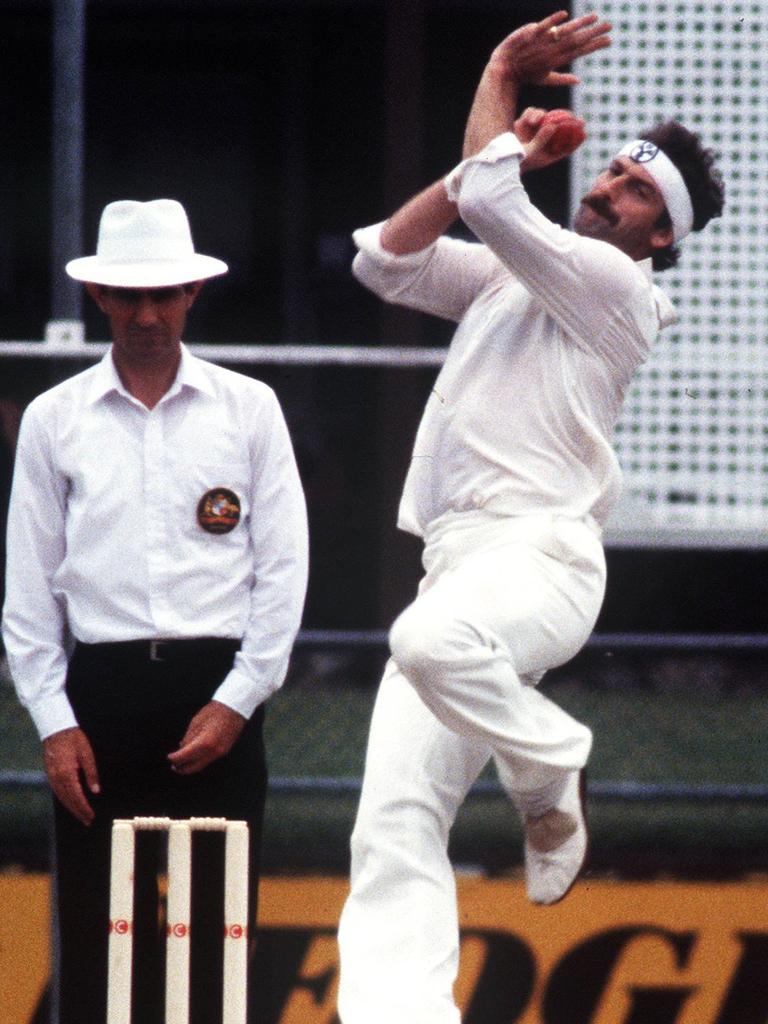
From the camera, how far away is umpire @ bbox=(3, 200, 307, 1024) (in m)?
3.75

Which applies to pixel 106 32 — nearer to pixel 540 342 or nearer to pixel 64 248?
pixel 64 248

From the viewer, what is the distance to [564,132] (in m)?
3.65

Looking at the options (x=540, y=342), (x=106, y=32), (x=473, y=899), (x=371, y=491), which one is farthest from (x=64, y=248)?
(x=106, y=32)

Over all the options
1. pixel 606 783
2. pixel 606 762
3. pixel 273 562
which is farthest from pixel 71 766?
pixel 606 762

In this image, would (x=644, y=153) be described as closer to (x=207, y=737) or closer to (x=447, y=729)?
(x=447, y=729)

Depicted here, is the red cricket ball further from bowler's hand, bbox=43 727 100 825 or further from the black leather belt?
bowler's hand, bbox=43 727 100 825

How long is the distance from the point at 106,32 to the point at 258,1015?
3846 mm

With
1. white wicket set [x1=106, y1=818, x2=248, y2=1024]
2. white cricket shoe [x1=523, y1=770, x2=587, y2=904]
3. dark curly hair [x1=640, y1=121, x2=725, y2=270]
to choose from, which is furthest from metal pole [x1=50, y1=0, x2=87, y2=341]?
white wicket set [x1=106, y1=818, x2=248, y2=1024]

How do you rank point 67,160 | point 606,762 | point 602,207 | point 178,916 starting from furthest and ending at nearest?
point 606,762, point 67,160, point 602,207, point 178,916

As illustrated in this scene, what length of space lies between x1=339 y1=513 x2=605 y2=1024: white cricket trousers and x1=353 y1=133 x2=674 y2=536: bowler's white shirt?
6 cm

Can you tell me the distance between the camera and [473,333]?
3.85 metres

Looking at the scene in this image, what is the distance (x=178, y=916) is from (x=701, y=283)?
306 cm

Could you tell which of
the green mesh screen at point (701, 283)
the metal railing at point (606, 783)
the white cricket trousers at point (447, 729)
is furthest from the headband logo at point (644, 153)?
the green mesh screen at point (701, 283)

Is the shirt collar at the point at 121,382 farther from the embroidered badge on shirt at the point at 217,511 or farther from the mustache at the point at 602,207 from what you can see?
the mustache at the point at 602,207
